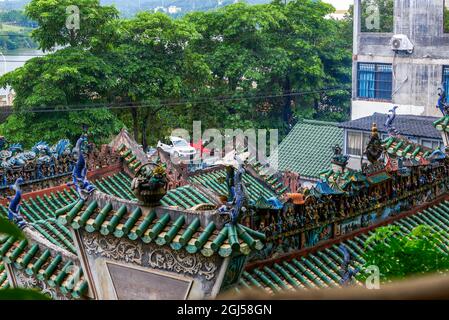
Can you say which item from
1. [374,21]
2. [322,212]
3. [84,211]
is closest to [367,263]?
[322,212]

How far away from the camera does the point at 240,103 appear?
53.0 metres

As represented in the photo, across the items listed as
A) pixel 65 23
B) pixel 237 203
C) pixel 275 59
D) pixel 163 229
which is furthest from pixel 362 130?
pixel 237 203

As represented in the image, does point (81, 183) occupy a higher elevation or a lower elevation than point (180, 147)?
higher

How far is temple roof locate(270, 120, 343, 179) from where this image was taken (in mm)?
40219

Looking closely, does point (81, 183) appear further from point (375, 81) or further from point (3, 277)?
point (375, 81)

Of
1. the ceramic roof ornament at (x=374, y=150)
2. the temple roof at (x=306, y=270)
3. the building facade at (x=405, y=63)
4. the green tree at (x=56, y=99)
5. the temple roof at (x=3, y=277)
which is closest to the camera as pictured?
the temple roof at (x=306, y=270)

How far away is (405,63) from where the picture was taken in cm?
4819

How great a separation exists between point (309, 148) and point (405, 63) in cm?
1004

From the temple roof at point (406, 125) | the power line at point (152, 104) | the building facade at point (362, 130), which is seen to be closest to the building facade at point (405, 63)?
the temple roof at point (406, 125)

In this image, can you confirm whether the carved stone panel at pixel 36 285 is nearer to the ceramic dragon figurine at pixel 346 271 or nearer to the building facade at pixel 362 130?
the ceramic dragon figurine at pixel 346 271

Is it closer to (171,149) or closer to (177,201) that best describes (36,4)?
(171,149)

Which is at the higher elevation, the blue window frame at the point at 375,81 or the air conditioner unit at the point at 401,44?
the air conditioner unit at the point at 401,44

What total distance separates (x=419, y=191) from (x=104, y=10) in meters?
32.2

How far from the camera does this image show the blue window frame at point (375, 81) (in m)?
49.0
